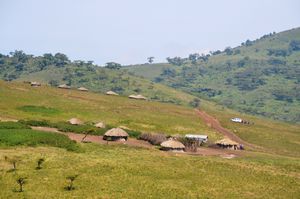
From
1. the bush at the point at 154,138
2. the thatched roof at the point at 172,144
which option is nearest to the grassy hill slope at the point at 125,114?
the bush at the point at 154,138

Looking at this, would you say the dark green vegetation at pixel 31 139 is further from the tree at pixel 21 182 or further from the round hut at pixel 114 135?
the tree at pixel 21 182

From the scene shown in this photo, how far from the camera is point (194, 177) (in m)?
54.1

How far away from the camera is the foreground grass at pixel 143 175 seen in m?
45.9

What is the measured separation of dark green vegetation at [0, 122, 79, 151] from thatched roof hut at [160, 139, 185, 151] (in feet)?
50.4

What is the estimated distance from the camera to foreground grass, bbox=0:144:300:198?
45938 millimetres

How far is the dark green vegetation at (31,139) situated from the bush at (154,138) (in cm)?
1718

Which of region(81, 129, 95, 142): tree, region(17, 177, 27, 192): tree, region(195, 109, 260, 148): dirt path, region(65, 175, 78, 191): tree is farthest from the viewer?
region(195, 109, 260, 148): dirt path

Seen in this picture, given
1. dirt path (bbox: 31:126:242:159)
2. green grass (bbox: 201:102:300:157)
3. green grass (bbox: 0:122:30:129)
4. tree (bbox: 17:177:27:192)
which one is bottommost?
green grass (bbox: 201:102:300:157)

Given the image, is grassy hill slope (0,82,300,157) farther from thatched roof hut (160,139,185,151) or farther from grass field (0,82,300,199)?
thatched roof hut (160,139,185,151)

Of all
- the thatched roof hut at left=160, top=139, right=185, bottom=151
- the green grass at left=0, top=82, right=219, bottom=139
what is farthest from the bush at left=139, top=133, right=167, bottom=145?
the green grass at left=0, top=82, right=219, bottom=139

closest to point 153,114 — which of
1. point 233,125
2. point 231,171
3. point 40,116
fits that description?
point 233,125

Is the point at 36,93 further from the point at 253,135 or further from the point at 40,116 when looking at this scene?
the point at 253,135

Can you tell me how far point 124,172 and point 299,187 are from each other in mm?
22269

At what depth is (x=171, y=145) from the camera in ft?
233
